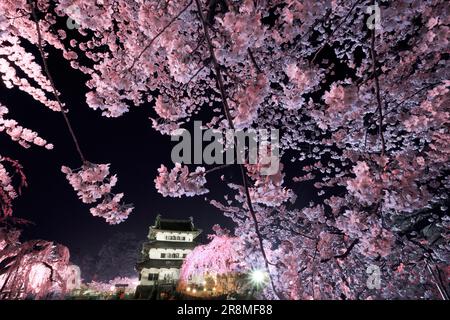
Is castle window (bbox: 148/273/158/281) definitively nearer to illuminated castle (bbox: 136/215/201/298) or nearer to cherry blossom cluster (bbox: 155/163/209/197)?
illuminated castle (bbox: 136/215/201/298)

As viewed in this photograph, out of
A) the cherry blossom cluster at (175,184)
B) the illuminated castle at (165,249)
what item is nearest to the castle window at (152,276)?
the illuminated castle at (165,249)

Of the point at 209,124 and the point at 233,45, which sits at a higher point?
the point at 209,124

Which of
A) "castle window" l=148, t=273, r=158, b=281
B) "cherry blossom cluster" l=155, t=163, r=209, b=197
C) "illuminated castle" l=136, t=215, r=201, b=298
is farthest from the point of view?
"illuminated castle" l=136, t=215, r=201, b=298

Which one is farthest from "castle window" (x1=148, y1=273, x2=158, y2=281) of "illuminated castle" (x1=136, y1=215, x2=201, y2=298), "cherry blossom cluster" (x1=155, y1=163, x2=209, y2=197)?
"cherry blossom cluster" (x1=155, y1=163, x2=209, y2=197)

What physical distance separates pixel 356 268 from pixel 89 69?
568 inches

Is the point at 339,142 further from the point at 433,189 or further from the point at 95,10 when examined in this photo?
the point at 95,10

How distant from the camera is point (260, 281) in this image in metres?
15.2

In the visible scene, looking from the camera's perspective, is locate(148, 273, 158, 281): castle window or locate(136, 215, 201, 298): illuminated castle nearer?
locate(148, 273, 158, 281): castle window

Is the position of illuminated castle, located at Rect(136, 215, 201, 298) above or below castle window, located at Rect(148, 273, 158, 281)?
above

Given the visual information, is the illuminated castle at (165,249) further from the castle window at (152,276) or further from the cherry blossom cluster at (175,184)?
the cherry blossom cluster at (175,184)

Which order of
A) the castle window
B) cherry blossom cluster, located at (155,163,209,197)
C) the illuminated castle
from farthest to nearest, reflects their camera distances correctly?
the illuminated castle < the castle window < cherry blossom cluster, located at (155,163,209,197)
